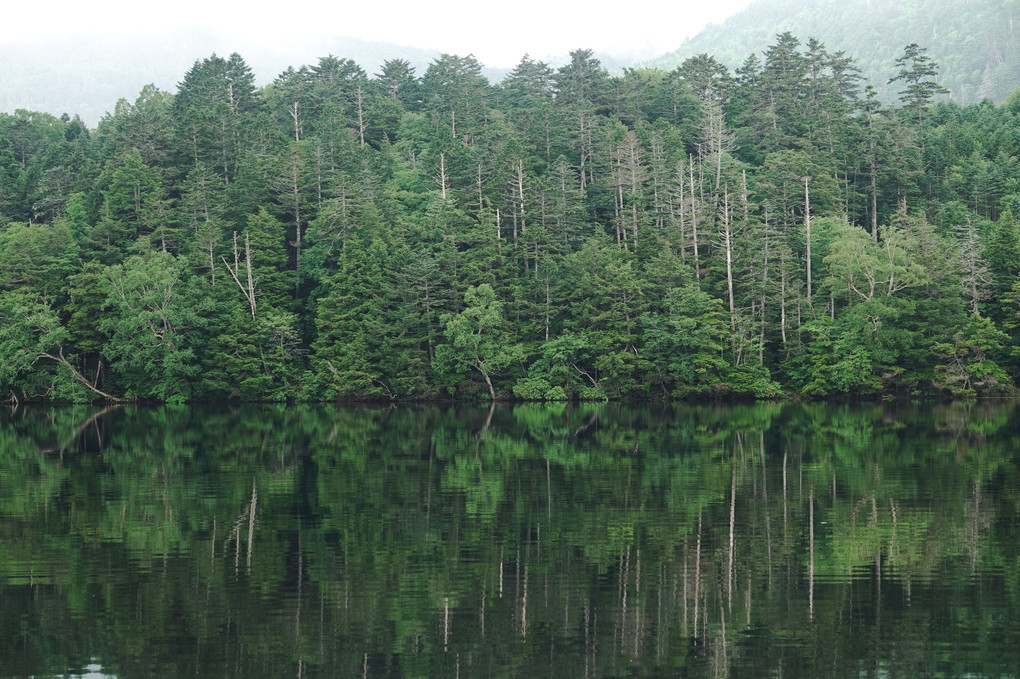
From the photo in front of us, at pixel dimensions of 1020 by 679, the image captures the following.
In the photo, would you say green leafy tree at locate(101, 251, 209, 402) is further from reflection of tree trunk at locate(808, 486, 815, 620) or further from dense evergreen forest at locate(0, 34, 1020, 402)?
reflection of tree trunk at locate(808, 486, 815, 620)

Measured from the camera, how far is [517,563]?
20.3 m

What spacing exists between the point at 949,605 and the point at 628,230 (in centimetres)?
8224

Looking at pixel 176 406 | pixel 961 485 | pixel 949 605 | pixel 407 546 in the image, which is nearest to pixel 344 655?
→ pixel 407 546

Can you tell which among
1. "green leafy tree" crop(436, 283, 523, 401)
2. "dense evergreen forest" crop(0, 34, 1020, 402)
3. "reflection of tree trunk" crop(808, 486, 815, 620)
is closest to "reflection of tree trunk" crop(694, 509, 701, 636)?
"reflection of tree trunk" crop(808, 486, 815, 620)

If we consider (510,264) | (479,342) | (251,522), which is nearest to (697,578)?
(251,522)

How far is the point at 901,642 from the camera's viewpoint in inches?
598

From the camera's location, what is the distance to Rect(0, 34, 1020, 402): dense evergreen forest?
7669cm

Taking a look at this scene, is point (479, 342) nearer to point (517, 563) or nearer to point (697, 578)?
point (517, 563)

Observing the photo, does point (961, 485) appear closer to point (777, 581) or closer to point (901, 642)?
point (777, 581)

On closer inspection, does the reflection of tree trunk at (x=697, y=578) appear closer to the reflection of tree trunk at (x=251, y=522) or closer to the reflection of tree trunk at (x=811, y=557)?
the reflection of tree trunk at (x=811, y=557)

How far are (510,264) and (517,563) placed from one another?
66223 mm

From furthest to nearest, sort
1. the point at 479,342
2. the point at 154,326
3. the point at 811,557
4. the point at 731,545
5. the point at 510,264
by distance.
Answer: the point at 510,264, the point at 479,342, the point at 154,326, the point at 731,545, the point at 811,557

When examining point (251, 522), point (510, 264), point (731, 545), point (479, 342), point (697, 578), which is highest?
point (510, 264)

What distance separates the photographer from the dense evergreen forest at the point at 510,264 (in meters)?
76.7
